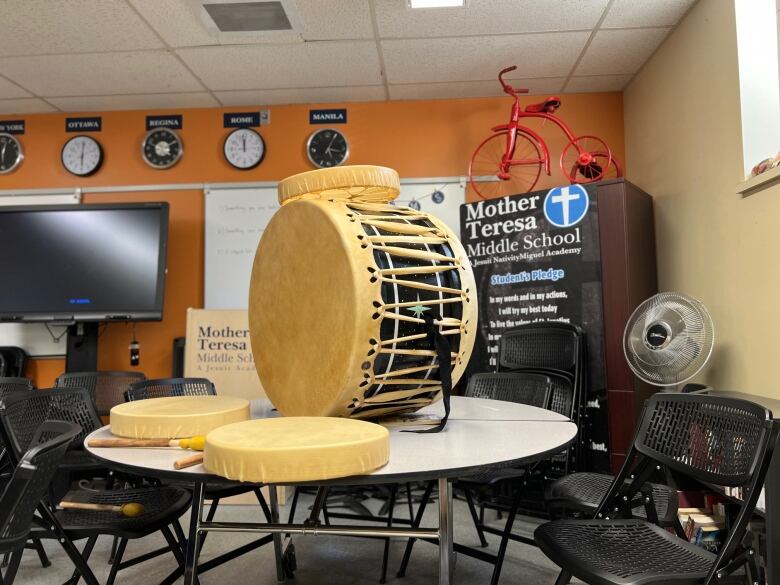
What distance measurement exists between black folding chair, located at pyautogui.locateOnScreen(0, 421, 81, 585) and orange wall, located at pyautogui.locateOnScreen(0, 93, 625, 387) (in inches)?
129

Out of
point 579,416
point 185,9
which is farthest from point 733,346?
point 185,9

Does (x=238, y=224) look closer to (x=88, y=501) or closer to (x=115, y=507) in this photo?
(x=88, y=501)

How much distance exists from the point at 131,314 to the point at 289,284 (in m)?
2.96

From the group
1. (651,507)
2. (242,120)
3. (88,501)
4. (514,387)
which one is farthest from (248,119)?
(651,507)

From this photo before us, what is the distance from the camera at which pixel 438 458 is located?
117 centimetres

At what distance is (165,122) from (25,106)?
1059 millimetres

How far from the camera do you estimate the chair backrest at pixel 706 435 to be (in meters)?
1.31

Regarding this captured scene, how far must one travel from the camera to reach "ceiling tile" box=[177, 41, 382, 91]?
3596 millimetres

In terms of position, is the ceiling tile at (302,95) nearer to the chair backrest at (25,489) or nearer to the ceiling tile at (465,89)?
the ceiling tile at (465,89)

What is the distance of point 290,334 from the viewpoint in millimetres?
1568

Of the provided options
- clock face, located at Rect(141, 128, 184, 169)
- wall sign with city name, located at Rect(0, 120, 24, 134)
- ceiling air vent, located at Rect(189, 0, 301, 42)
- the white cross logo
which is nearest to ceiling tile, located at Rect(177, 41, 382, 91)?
ceiling air vent, located at Rect(189, 0, 301, 42)

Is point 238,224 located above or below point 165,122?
below

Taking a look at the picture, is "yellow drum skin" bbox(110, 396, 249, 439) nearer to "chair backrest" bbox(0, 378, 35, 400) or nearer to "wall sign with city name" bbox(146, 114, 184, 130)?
"chair backrest" bbox(0, 378, 35, 400)

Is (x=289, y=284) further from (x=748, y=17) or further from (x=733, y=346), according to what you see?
(x=748, y=17)
